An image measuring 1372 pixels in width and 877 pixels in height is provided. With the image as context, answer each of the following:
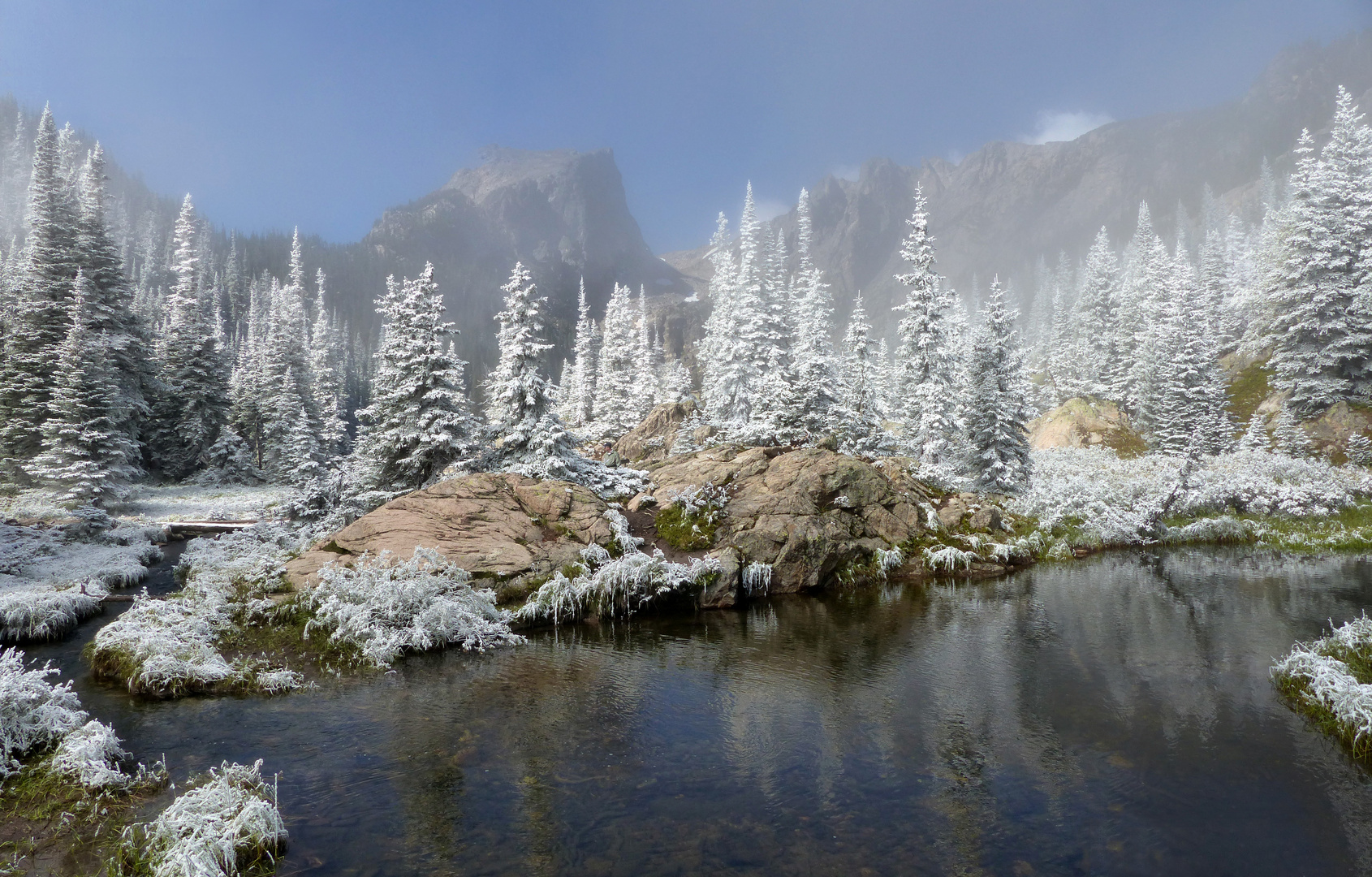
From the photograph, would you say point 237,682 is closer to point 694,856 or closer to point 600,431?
point 694,856

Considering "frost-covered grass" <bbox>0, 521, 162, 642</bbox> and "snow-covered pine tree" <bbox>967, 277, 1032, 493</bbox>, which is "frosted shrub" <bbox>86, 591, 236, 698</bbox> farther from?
"snow-covered pine tree" <bbox>967, 277, 1032, 493</bbox>

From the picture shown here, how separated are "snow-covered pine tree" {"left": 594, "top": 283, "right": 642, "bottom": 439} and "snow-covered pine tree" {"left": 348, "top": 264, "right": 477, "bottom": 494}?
30.1m

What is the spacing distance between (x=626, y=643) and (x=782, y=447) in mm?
15018

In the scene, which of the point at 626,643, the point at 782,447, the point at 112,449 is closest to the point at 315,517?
the point at 112,449

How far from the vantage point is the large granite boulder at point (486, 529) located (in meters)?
A: 19.4

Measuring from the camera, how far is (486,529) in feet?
68.0

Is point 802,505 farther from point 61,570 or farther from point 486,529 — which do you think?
point 61,570

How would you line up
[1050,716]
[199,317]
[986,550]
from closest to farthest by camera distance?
1. [1050,716]
2. [986,550]
3. [199,317]

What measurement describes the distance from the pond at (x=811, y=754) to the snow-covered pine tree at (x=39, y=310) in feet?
99.2

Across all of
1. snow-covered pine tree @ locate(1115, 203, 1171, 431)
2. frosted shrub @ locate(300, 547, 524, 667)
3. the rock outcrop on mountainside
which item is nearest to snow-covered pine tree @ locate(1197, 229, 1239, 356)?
snow-covered pine tree @ locate(1115, 203, 1171, 431)

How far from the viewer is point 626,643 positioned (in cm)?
1786

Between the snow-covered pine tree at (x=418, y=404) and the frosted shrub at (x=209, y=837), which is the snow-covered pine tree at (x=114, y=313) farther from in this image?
the frosted shrub at (x=209, y=837)

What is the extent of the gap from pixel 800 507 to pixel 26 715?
69.0 ft

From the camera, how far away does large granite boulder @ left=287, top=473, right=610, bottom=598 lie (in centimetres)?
1939
